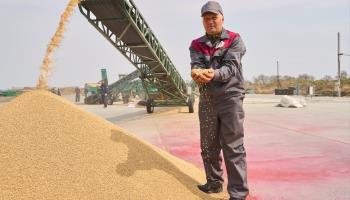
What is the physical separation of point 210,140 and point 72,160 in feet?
4.20

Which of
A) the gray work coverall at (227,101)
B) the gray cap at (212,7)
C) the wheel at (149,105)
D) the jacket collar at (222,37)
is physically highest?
the gray cap at (212,7)

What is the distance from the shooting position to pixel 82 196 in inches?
116

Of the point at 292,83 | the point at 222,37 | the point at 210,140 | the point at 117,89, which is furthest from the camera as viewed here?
the point at 292,83

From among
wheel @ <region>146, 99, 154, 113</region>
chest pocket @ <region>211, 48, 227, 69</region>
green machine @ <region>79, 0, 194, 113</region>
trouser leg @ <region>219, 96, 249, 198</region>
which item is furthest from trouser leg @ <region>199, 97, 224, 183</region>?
wheel @ <region>146, 99, 154, 113</region>

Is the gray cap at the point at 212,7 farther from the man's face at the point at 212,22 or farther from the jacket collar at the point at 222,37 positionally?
the jacket collar at the point at 222,37

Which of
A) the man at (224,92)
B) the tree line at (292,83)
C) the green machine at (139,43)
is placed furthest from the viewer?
the tree line at (292,83)

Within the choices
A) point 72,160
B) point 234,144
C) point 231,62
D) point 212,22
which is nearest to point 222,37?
point 212,22

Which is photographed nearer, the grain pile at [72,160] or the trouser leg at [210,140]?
the grain pile at [72,160]

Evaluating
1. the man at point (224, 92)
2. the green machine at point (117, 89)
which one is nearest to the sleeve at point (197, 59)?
the man at point (224, 92)

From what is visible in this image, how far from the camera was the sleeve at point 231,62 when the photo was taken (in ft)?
10.1

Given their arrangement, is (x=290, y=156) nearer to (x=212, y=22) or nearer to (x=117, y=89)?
(x=212, y=22)

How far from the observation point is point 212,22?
328 cm

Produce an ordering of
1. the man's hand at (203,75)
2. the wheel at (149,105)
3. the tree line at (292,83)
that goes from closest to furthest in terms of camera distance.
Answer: the man's hand at (203,75) → the wheel at (149,105) → the tree line at (292,83)

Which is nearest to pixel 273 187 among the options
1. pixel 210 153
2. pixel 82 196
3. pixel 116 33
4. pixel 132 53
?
pixel 210 153
